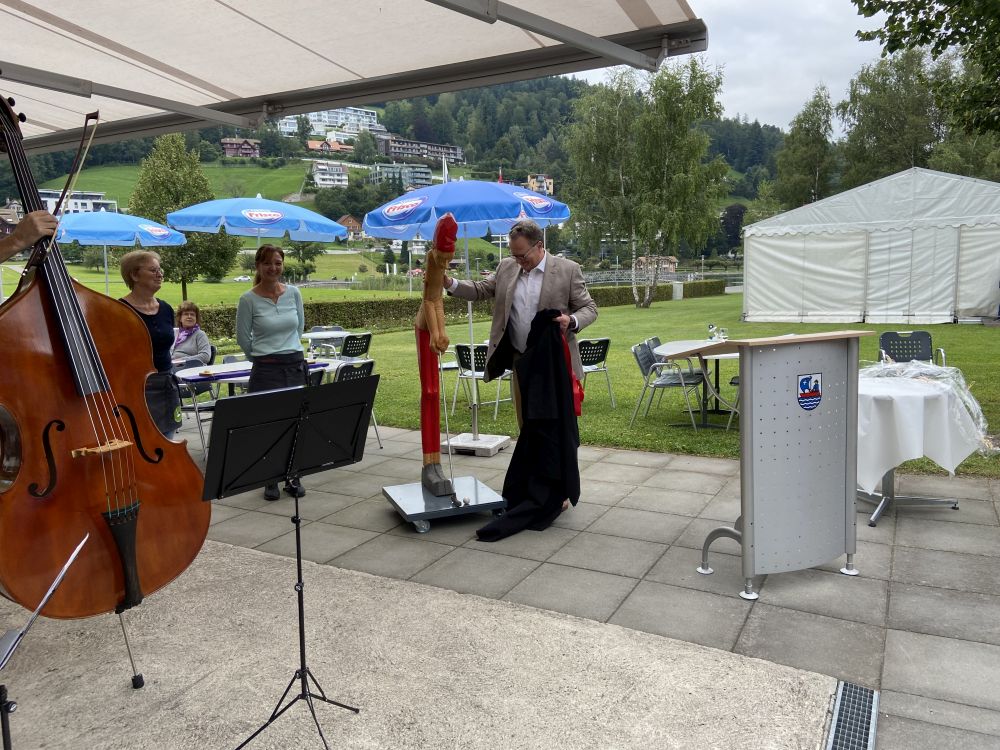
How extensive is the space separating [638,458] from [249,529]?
3101 millimetres

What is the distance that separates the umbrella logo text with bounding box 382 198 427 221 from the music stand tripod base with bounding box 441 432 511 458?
1.97 metres

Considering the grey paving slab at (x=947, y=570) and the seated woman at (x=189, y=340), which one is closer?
the grey paving slab at (x=947, y=570)

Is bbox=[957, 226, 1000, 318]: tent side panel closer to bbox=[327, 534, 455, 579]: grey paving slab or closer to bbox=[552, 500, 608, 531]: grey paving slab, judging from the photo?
bbox=[552, 500, 608, 531]: grey paving slab

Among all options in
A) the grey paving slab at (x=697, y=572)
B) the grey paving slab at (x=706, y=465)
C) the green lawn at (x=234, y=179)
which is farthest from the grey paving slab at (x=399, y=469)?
the green lawn at (x=234, y=179)

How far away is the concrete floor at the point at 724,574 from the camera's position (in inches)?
102

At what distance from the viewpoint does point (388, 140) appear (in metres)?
97.2

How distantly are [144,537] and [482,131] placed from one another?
89161 millimetres

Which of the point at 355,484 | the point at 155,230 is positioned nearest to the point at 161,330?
the point at 355,484

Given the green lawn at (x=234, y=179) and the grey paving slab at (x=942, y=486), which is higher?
the green lawn at (x=234, y=179)

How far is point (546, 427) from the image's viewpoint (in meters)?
4.25

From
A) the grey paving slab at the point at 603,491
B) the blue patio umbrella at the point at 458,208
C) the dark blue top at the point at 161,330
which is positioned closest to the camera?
the dark blue top at the point at 161,330

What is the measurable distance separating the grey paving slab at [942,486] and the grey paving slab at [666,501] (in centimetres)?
138

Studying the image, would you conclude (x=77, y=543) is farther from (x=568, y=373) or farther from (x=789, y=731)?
(x=568, y=373)

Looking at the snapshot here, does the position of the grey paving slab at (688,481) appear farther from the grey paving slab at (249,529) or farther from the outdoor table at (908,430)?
the grey paving slab at (249,529)
